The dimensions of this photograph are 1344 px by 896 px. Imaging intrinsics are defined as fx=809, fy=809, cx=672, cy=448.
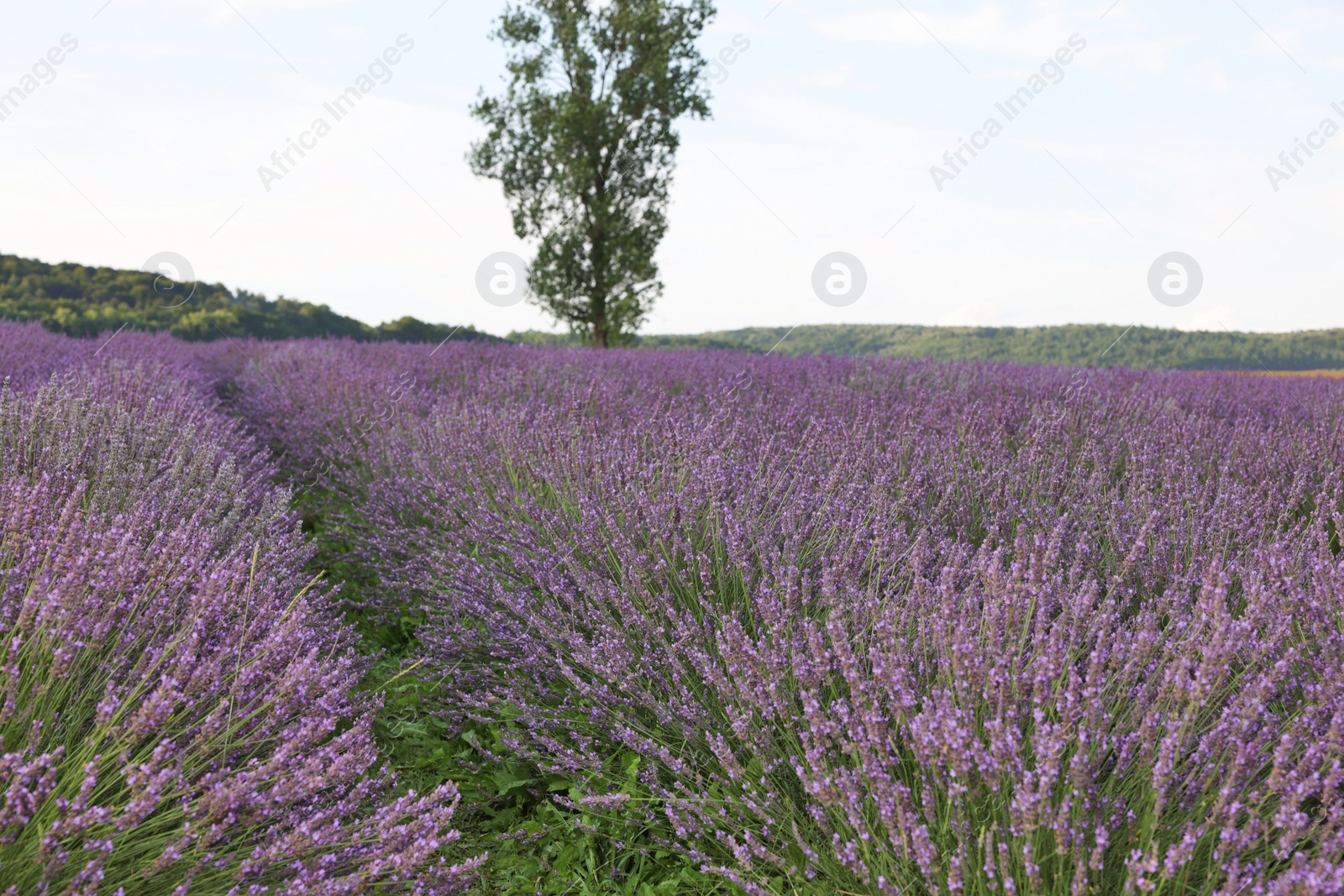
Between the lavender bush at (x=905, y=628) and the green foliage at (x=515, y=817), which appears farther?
the green foliage at (x=515, y=817)

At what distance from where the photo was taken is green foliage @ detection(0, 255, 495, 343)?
52.1ft

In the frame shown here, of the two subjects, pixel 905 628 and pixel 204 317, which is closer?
pixel 905 628

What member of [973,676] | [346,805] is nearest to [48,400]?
[346,805]

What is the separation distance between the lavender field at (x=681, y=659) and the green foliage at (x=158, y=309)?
1288cm

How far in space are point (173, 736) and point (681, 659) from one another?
3.76 ft

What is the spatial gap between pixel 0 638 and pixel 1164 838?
2.18 m

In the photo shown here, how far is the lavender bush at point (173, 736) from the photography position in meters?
1.24

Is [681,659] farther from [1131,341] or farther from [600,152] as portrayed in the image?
[1131,341]

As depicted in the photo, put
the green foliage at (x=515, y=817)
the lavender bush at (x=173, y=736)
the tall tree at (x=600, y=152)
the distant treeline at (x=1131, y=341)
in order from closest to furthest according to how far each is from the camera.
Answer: the lavender bush at (x=173, y=736) → the green foliage at (x=515, y=817) → the tall tree at (x=600, y=152) → the distant treeline at (x=1131, y=341)

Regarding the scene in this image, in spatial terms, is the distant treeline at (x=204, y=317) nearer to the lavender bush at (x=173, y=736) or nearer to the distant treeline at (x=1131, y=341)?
the distant treeline at (x=1131, y=341)

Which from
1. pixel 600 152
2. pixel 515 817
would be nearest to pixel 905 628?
pixel 515 817

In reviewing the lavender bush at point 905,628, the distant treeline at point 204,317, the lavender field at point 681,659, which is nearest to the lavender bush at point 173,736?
the lavender field at point 681,659

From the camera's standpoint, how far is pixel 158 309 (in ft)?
57.1

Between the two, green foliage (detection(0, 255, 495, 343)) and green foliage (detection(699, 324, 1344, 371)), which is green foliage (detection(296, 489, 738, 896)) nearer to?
green foliage (detection(0, 255, 495, 343))
